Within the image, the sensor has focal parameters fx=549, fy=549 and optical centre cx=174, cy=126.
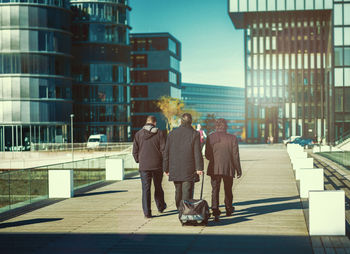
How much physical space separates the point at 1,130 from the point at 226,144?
60.1 m

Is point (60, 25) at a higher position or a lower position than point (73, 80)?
higher

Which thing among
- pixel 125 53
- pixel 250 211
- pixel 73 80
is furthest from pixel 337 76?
pixel 250 211

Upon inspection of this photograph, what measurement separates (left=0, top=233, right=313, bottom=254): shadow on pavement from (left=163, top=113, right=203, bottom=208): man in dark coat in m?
1.08

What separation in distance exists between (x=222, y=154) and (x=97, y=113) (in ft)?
228

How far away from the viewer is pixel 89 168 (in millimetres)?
17844

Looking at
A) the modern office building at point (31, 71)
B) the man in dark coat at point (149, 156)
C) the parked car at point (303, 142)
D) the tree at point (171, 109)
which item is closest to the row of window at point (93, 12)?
the modern office building at point (31, 71)

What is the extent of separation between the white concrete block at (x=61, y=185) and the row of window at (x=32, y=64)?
55674 mm

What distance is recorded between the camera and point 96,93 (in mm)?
77812

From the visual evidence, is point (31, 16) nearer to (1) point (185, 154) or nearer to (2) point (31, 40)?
(2) point (31, 40)

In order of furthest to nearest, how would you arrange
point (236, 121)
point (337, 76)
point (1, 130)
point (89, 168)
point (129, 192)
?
point (236, 121), point (337, 76), point (1, 130), point (89, 168), point (129, 192)

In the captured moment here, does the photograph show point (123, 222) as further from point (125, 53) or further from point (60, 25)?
point (125, 53)

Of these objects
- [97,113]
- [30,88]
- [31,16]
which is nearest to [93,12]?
[31,16]

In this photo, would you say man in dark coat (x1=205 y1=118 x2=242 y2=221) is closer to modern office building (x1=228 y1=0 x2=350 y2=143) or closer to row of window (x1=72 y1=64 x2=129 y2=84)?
row of window (x1=72 y1=64 x2=129 y2=84)

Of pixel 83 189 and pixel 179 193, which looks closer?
pixel 179 193
